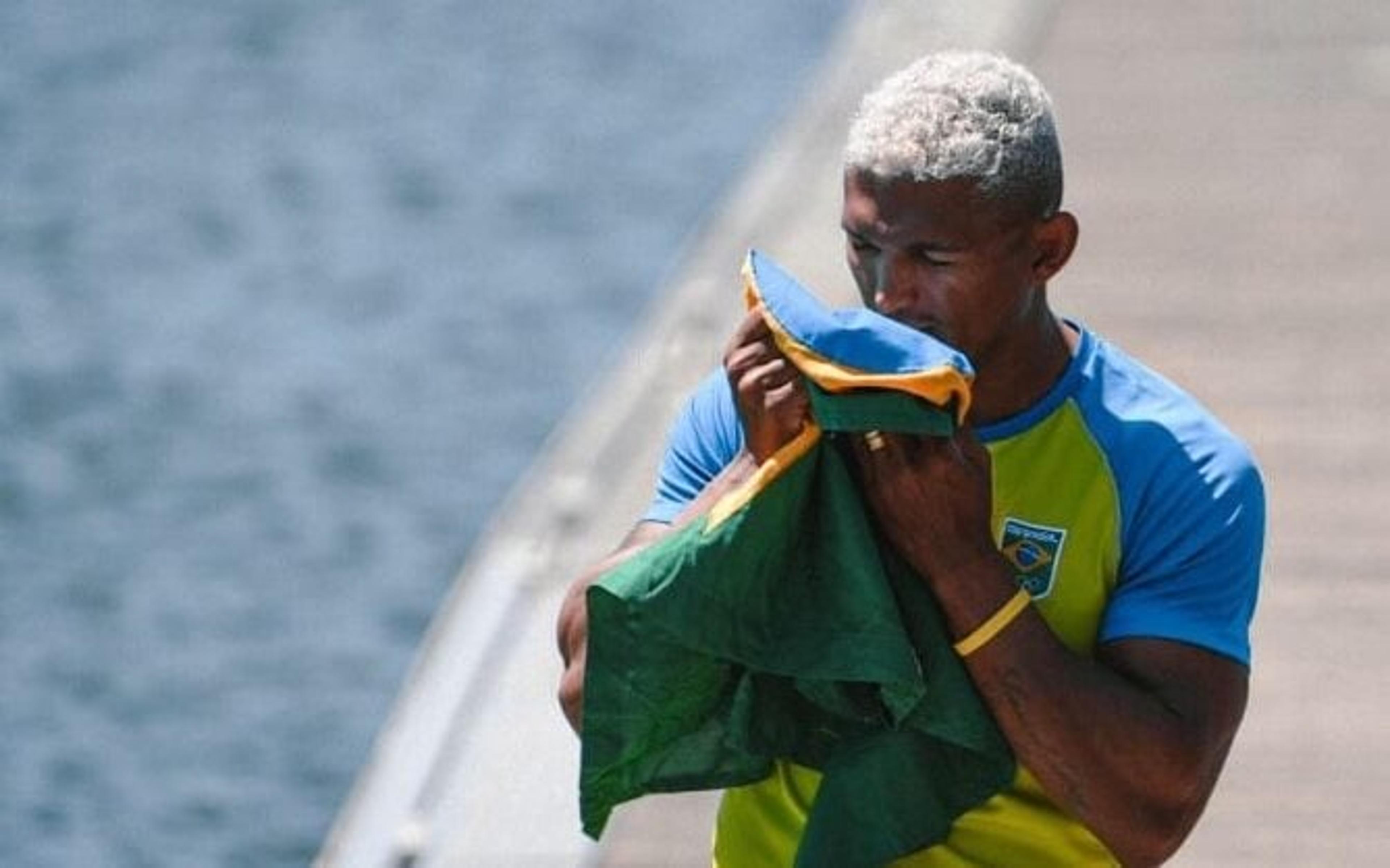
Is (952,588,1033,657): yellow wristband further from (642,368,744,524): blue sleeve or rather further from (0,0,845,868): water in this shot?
(0,0,845,868): water

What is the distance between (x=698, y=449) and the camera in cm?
363

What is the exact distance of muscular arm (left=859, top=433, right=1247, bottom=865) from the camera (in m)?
3.27

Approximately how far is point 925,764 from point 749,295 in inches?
21.2

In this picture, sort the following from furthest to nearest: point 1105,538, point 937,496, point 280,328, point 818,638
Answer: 1. point 280,328
2. point 1105,538
3. point 818,638
4. point 937,496

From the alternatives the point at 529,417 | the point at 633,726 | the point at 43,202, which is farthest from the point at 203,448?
the point at 633,726

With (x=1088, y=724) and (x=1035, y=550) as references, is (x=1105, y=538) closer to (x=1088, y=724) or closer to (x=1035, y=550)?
(x=1035, y=550)

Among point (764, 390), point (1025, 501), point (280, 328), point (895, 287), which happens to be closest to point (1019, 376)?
point (1025, 501)

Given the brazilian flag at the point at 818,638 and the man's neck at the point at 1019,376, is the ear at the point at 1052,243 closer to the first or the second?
the man's neck at the point at 1019,376

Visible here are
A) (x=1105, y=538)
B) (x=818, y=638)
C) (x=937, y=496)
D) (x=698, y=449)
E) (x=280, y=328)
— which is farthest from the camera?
(x=280, y=328)

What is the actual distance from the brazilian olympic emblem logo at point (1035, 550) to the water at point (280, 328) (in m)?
4.21

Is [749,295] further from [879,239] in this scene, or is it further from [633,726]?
[633,726]

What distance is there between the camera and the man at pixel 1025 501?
130 inches

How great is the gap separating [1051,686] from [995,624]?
9cm

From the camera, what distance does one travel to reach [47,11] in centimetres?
1472
